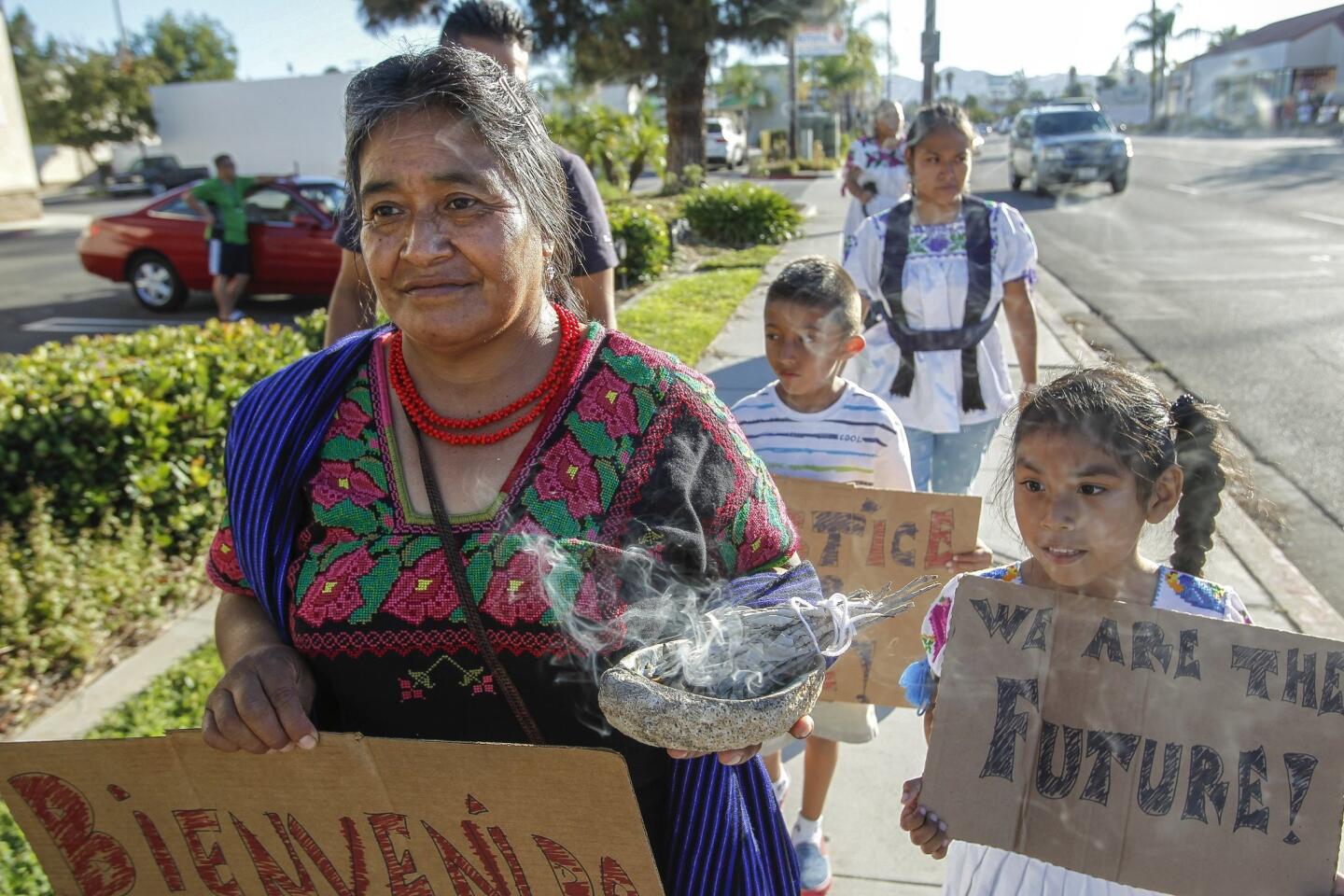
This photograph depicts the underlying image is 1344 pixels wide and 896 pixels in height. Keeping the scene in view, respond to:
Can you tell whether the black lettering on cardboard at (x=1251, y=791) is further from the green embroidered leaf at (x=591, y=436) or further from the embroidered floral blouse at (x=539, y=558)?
the green embroidered leaf at (x=591, y=436)

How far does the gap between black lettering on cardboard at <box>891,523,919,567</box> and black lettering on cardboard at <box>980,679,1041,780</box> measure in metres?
0.97

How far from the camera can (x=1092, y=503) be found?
1.69 metres

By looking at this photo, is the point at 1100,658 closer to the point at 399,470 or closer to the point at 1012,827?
the point at 1012,827

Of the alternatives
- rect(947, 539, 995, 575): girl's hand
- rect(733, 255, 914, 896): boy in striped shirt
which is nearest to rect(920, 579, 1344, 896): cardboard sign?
rect(947, 539, 995, 575): girl's hand

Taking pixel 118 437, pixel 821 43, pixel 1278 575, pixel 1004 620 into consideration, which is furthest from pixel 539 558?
pixel 821 43

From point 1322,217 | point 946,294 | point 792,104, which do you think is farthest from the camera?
point 792,104

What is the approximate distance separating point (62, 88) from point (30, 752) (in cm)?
5440

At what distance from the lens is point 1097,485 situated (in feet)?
5.57

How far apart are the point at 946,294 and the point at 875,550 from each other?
1.28m

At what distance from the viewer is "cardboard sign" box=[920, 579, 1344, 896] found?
1.40 metres

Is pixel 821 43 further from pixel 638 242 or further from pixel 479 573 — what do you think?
pixel 479 573

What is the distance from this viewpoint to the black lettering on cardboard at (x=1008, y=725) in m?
1.51

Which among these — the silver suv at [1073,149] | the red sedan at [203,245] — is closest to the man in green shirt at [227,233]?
A: the red sedan at [203,245]

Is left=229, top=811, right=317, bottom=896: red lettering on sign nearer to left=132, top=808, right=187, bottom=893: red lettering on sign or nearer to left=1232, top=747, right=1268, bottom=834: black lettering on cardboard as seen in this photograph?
left=132, top=808, right=187, bottom=893: red lettering on sign
